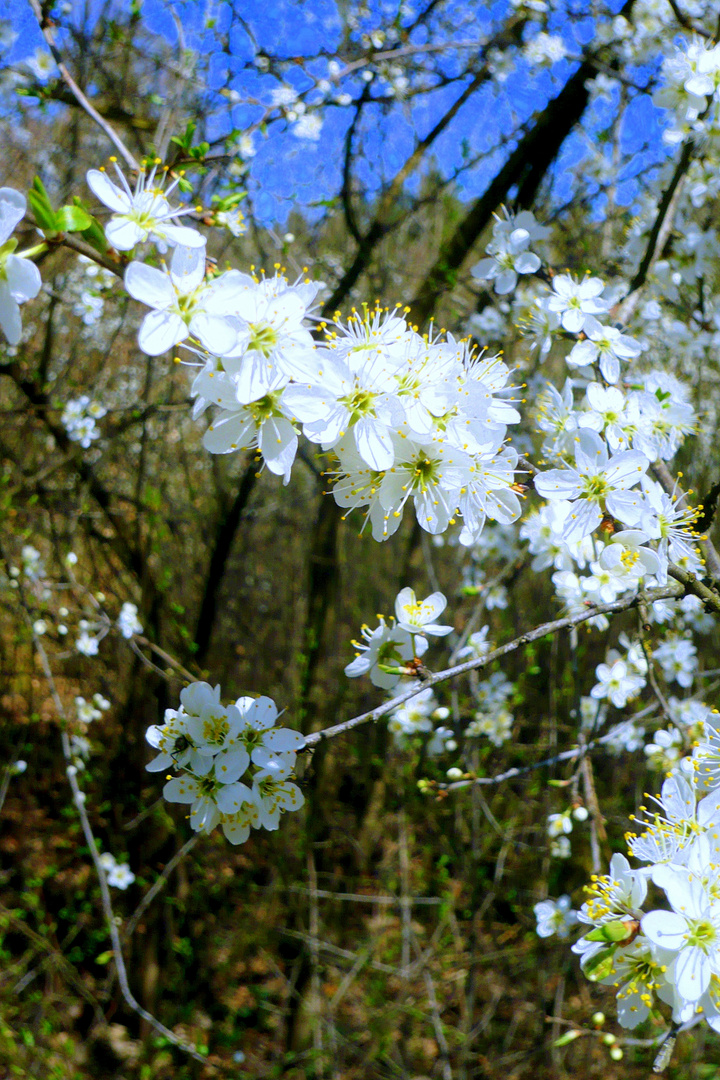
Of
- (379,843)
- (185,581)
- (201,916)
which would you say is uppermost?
(185,581)

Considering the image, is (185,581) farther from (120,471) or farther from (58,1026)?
(58,1026)

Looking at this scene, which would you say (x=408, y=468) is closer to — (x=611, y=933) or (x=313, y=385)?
(x=313, y=385)

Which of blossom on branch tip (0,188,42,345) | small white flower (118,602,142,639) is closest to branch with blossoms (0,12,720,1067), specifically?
blossom on branch tip (0,188,42,345)

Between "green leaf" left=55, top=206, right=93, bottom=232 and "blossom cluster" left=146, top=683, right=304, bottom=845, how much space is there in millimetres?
614

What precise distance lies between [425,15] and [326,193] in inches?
29.7

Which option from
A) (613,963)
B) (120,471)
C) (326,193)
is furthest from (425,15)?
(613,963)

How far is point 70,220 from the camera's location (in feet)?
2.53

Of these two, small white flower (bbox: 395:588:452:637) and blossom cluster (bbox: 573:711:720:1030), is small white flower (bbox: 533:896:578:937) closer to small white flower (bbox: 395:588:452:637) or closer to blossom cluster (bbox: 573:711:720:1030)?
blossom cluster (bbox: 573:711:720:1030)

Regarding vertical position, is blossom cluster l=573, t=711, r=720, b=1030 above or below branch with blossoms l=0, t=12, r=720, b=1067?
below

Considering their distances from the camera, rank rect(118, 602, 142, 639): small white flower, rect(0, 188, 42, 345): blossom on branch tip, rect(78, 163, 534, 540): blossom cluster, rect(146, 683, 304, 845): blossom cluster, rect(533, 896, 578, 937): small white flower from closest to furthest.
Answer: rect(0, 188, 42, 345): blossom on branch tip < rect(78, 163, 534, 540): blossom cluster < rect(146, 683, 304, 845): blossom cluster < rect(533, 896, 578, 937): small white flower < rect(118, 602, 142, 639): small white flower

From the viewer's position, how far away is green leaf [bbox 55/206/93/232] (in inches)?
30.3

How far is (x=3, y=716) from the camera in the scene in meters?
3.76

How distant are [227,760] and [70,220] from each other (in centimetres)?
72

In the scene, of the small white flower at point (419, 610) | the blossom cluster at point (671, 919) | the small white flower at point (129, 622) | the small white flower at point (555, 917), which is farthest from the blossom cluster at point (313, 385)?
the small white flower at point (129, 622)
